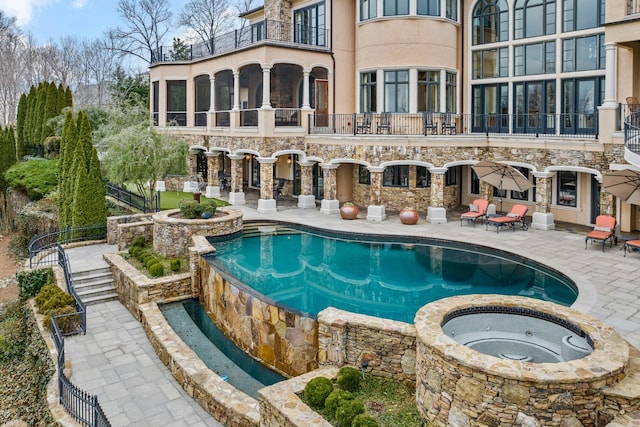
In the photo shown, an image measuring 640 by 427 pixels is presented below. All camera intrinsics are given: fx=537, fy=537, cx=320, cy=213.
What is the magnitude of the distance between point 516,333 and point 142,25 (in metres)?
49.6

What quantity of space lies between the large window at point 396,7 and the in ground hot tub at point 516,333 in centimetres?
1757

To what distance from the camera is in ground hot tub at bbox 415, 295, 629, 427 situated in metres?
6.91

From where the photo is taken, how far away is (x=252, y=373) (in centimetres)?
1144

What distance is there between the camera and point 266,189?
2427cm

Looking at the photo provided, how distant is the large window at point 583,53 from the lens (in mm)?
19956

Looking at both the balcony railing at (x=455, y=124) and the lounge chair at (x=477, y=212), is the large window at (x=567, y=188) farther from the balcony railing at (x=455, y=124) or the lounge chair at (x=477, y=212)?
the lounge chair at (x=477, y=212)

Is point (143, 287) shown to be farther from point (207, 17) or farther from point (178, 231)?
point (207, 17)

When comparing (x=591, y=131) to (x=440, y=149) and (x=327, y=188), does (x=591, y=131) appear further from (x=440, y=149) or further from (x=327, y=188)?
(x=327, y=188)

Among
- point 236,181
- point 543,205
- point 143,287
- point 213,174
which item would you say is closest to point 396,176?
point 543,205

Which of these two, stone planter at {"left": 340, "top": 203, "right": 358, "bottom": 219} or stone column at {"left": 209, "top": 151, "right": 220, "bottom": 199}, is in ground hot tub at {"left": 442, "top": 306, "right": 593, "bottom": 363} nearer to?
stone planter at {"left": 340, "top": 203, "right": 358, "bottom": 219}

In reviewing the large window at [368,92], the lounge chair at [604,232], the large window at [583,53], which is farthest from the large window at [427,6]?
the lounge chair at [604,232]

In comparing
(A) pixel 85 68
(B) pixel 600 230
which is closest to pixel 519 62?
(B) pixel 600 230

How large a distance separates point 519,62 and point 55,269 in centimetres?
1954

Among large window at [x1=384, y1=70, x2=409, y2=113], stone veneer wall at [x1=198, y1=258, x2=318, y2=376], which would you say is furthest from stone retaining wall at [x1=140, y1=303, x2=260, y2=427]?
large window at [x1=384, y1=70, x2=409, y2=113]
